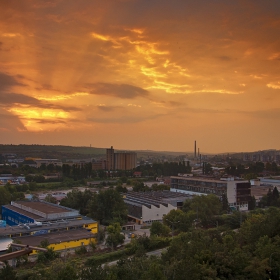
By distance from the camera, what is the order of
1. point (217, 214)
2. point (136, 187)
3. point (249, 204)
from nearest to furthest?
point (217, 214)
point (249, 204)
point (136, 187)

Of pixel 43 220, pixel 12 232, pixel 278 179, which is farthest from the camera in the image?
pixel 278 179

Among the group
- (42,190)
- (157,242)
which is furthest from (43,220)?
(42,190)

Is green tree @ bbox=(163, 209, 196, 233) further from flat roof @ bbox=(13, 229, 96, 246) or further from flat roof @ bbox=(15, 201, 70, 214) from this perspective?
flat roof @ bbox=(15, 201, 70, 214)

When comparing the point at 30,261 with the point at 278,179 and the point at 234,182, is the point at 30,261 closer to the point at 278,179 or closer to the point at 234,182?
the point at 234,182

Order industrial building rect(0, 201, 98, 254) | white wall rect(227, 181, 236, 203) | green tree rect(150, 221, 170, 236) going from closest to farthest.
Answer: industrial building rect(0, 201, 98, 254)
green tree rect(150, 221, 170, 236)
white wall rect(227, 181, 236, 203)

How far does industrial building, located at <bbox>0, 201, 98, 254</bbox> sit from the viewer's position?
26.6 feet

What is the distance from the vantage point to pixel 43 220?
9453 millimetres

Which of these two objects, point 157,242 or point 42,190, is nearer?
point 157,242

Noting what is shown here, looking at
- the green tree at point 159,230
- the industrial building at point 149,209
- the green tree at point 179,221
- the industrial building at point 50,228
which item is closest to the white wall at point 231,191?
the industrial building at point 149,209

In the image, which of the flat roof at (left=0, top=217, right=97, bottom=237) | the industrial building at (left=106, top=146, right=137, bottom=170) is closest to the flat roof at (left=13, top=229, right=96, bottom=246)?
the flat roof at (left=0, top=217, right=97, bottom=237)

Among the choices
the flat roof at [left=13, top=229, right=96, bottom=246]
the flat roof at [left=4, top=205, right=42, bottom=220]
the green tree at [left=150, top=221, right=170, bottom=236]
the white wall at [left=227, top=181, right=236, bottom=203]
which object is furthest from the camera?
the white wall at [left=227, top=181, right=236, bottom=203]

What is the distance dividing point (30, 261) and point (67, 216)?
2.69 metres

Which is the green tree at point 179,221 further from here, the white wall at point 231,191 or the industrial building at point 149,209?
the white wall at point 231,191

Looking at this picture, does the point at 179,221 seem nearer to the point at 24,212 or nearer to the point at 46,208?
the point at 46,208
